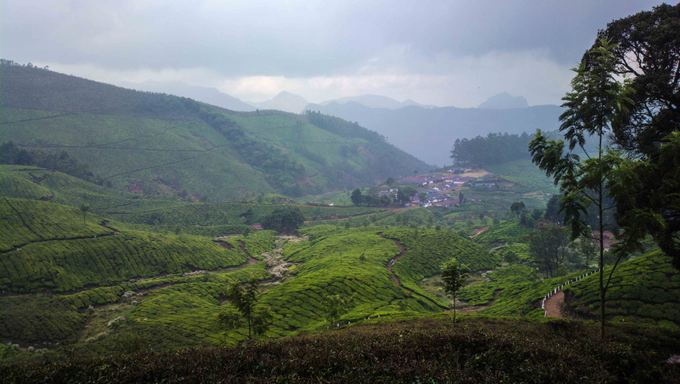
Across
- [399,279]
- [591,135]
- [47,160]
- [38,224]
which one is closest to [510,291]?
[399,279]

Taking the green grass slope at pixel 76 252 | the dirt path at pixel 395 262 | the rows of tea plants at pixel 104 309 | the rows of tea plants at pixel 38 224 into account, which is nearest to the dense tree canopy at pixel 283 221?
the green grass slope at pixel 76 252

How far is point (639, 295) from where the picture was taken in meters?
36.3

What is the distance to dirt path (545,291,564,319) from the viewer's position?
41013mm

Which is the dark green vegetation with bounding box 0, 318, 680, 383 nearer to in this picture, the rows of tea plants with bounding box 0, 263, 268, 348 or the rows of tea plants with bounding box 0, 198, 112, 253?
the rows of tea plants with bounding box 0, 263, 268, 348

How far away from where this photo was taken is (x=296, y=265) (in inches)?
3765

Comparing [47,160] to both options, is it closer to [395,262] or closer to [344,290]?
[395,262]

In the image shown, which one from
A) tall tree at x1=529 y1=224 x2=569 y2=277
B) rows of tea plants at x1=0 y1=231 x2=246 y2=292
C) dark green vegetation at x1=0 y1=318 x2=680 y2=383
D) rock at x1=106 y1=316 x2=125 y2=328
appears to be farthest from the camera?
tall tree at x1=529 y1=224 x2=569 y2=277

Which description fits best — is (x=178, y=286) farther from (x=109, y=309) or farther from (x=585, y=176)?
(x=585, y=176)

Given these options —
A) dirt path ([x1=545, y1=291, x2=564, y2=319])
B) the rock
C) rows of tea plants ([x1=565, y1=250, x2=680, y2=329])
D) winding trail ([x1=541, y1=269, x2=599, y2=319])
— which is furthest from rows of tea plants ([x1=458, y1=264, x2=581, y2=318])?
the rock

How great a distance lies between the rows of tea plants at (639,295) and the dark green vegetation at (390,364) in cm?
1863

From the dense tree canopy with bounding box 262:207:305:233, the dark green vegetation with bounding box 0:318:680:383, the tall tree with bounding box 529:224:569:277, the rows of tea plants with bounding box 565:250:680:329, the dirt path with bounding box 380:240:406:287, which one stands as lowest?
the dense tree canopy with bounding box 262:207:305:233

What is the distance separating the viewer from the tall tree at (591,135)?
19.6 meters

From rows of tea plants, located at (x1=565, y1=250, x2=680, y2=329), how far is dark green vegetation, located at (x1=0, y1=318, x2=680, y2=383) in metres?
18.6

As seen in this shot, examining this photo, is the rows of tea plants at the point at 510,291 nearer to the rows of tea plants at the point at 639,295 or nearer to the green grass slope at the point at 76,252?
the rows of tea plants at the point at 639,295
